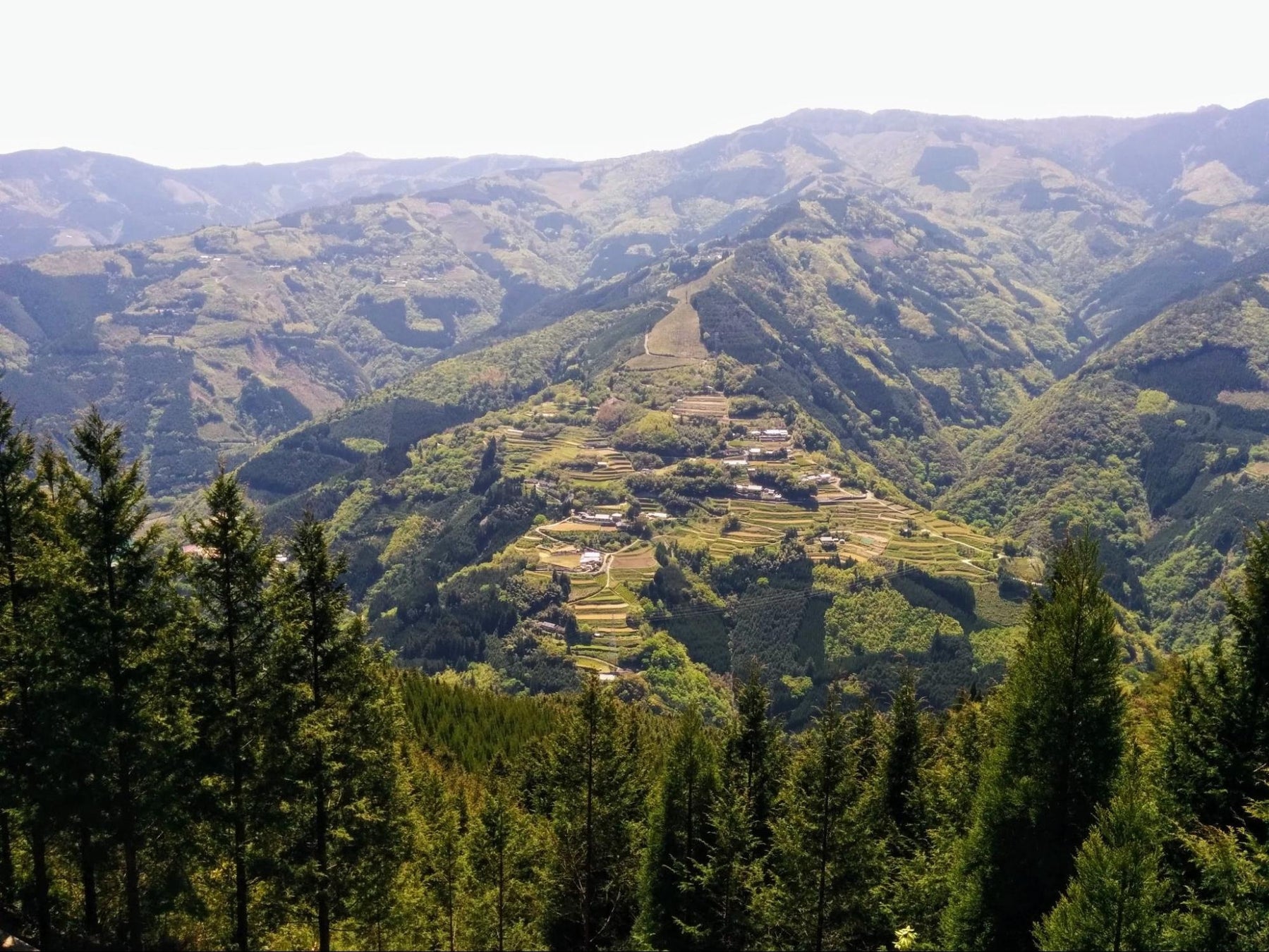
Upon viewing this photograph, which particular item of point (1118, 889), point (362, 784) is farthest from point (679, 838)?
point (1118, 889)

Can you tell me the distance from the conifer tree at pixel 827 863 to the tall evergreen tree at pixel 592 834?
8.87 metres

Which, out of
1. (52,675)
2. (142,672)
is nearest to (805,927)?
(142,672)

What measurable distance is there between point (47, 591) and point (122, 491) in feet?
16.9

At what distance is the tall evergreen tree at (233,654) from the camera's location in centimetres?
2712

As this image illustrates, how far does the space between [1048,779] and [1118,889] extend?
7.07 m

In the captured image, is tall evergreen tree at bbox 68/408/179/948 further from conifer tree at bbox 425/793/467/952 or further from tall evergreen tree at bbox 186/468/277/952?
conifer tree at bbox 425/793/467/952

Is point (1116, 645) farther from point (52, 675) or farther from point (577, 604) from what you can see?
point (577, 604)

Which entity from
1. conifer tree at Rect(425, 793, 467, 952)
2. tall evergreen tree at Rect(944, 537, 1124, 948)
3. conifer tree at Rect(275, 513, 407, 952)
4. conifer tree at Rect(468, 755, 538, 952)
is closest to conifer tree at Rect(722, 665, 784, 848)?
conifer tree at Rect(468, 755, 538, 952)

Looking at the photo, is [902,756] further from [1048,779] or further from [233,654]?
[233,654]

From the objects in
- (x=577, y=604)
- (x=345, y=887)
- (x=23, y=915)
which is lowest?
(x=577, y=604)

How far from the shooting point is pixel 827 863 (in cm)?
3331

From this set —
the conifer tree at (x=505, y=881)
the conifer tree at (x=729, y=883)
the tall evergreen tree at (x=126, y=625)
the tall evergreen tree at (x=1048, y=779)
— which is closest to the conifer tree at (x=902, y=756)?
the conifer tree at (x=729, y=883)

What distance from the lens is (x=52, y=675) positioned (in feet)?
84.8

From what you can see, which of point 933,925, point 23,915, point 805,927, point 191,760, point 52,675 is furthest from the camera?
point 933,925
